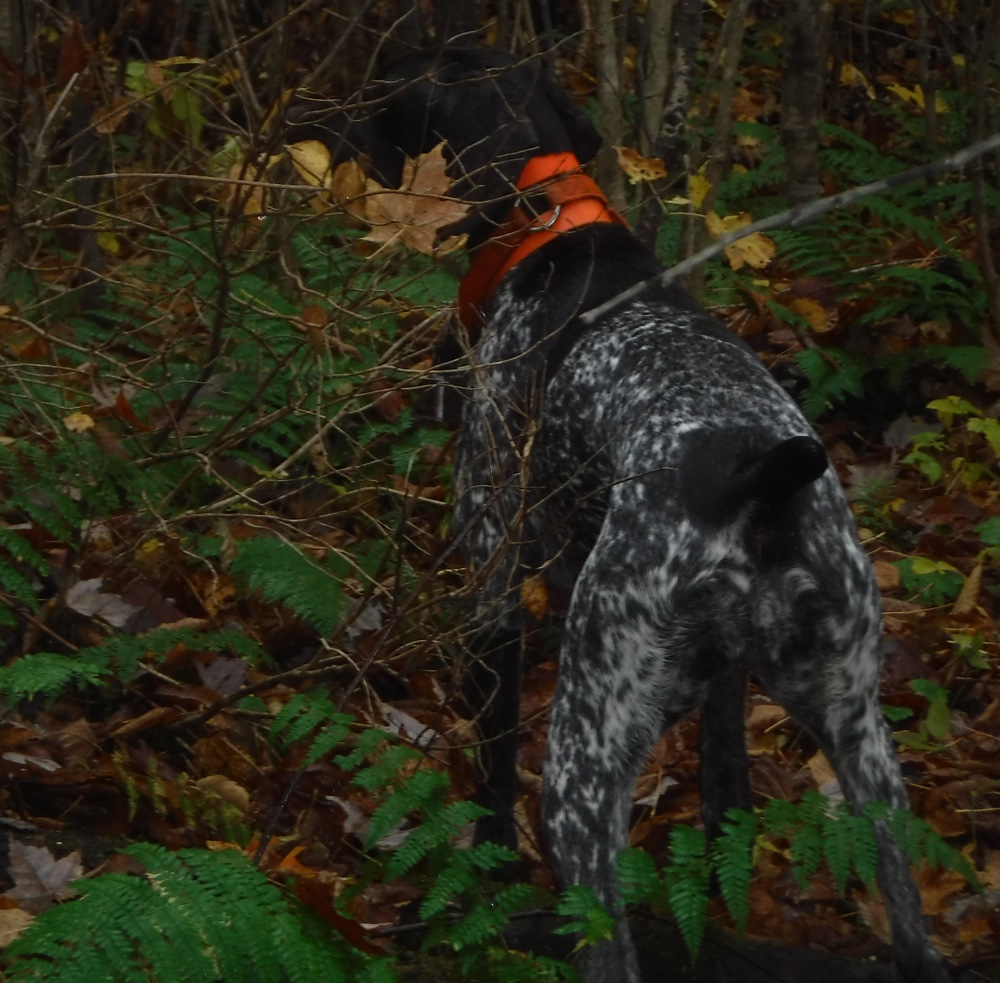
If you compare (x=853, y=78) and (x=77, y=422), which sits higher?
(x=77, y=422)


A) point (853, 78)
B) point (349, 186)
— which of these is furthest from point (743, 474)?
point (853, 78)

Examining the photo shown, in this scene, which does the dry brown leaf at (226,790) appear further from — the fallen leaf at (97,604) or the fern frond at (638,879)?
the fern frond at (638,879)

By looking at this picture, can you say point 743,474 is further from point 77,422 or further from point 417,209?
point 77,422

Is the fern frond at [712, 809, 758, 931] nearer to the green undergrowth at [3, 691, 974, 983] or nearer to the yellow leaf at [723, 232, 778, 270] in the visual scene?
the green undergrowth at [3, 691, 974, 983]

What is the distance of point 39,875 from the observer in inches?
129

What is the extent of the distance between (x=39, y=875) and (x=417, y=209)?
191 cm

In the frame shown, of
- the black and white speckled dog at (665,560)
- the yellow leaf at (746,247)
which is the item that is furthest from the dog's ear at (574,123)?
the black and white speckled dog at (665,560)

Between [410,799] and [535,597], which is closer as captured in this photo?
[410,799]

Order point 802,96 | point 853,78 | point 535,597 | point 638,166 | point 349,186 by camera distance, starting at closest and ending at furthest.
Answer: point 349,186 → point 535,597 → point 638,166 → point 802,96 → point 853,78

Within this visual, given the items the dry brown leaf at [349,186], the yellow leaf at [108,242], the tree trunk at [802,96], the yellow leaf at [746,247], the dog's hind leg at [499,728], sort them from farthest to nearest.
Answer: the tree trunk at [802,96], the yellow leaf at [108,242], the yellow leaf at [746,247], the dog's hind leg at [499,728], the dry brown leaf at [349,186]

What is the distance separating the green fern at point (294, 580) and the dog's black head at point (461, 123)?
1155 millimetres

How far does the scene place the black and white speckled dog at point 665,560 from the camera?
301cm

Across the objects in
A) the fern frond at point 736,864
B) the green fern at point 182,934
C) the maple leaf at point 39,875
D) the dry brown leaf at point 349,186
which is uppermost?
the dry brown leaf at point 349,186

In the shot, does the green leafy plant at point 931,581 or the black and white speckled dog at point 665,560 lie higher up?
the black and white speckled dog at point 665,560
